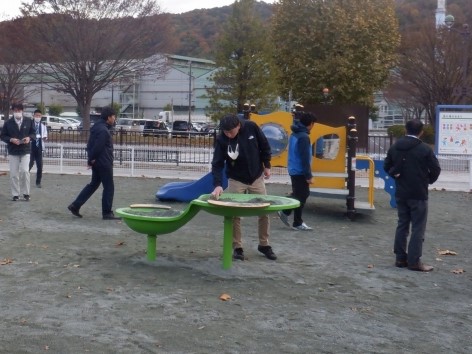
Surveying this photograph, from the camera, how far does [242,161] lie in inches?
315

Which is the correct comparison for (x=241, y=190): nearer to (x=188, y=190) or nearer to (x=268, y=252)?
(x=268, y=252)

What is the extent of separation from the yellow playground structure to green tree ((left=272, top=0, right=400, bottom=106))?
57.8 feet

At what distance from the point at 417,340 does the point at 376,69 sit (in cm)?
2625

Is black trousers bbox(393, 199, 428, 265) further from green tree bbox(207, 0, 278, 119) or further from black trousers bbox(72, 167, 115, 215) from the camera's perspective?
green tree bbox(207, 0, 278, 119)

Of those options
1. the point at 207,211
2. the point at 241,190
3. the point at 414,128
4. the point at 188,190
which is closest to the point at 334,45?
the point at 188,190

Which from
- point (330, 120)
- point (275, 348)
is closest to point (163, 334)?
point (275, 348)

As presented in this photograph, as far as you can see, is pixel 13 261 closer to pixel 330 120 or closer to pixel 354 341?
pixel 354 341

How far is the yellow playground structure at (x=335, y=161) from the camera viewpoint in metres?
12.0

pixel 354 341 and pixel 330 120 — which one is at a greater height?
pixel 330 120

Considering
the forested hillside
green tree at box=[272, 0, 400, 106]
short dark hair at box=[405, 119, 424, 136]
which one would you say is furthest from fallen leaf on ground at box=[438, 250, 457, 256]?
the forested hillside

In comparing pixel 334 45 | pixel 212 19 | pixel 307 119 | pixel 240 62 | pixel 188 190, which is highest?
pixel 212 19

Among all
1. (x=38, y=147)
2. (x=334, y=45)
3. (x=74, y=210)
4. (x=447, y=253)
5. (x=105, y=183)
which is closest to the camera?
(x=447, y=253)

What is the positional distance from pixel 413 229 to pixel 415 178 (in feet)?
1.84

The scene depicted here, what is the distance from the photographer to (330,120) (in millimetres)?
22453
